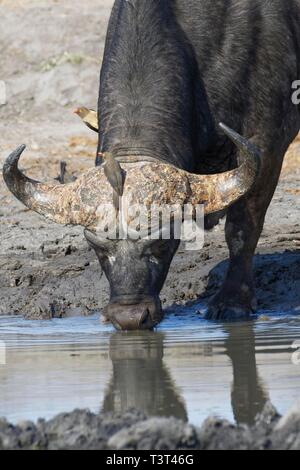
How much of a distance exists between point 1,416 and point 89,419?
2.41 feet

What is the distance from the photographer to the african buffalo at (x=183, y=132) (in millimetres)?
9102

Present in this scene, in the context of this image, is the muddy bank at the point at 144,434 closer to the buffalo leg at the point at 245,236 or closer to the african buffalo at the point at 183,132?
the african buffalo at the point at 183,132

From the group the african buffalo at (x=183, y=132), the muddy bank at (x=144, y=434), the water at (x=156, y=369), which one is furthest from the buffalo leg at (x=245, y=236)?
the muddy bank at (x=144, y=434)

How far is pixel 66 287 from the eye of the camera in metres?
11.5

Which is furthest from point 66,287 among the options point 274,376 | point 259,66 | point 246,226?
point 274,376

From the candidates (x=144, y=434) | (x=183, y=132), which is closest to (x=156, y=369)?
(x=144, y=434)

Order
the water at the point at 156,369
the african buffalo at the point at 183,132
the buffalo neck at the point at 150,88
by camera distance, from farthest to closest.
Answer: the buffalo neck at the point at 150,88, the african buffalo at the point at 183,132, the water at the point at 156,369

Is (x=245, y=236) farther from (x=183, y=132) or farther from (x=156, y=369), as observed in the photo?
(x=156, y=369)

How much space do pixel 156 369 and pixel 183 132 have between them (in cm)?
261

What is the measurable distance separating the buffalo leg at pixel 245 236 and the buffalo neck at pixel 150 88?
72 cm

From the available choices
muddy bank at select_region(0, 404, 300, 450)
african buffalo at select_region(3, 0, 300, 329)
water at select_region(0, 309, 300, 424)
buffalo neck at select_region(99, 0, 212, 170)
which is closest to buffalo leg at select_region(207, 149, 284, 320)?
african buffalo at select_region(3, 0, 300, 329)

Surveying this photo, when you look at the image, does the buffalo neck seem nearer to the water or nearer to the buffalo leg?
the buffalo leg

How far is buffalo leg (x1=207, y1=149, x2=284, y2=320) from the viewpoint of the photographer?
10516 mm
